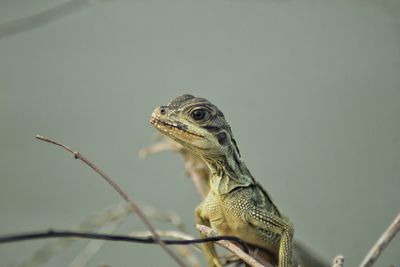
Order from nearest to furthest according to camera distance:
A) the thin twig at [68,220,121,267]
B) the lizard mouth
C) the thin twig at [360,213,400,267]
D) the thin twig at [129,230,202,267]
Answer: the thin twig at [360,213,400,267] < the lizard mouth < the thin twig at [129,230,202,267] < the thin twig at [68,220,121,267]

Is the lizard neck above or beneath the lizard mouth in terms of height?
beneath

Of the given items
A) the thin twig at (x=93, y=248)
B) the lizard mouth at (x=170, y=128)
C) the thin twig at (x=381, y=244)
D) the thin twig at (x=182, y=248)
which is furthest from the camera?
the thin twig at (x=93, y=248)

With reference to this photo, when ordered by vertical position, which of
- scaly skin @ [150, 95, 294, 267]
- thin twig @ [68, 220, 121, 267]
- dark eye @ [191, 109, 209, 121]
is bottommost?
thin twig @ [68, 220, 121, 267]

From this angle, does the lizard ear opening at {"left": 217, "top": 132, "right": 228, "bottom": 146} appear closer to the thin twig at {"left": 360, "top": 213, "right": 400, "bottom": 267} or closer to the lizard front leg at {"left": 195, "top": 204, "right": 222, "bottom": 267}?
the lizard front leg at {"left": 195, "top": 204, "right": 222, "bottom": 267}

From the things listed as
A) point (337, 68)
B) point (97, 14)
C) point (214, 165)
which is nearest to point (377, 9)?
point (337, 68)

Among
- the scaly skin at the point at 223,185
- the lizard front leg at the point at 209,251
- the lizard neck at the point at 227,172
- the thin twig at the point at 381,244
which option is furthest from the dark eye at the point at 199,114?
the thin twig at the point at 381,244

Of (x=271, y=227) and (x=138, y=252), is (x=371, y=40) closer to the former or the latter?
(x=138, y=252)

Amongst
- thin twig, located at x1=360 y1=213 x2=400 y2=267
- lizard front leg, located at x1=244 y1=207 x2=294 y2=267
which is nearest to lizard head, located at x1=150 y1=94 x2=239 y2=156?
lizard front leg, located at x1=244 y1=207 x2=294 y2=267

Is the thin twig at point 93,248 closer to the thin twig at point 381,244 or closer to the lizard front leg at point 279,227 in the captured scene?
the lizard front leg at point 279,227
